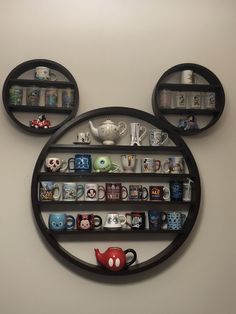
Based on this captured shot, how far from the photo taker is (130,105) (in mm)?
1644

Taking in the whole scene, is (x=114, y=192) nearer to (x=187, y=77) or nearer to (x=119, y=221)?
(x=119, y=221)

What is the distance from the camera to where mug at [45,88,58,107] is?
155cm

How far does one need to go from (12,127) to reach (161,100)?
0.66 m

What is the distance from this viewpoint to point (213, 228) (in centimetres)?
164

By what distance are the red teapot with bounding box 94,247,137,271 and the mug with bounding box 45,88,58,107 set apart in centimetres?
65

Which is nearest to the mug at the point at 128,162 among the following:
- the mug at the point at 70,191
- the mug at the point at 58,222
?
the mug at the point at 70,191

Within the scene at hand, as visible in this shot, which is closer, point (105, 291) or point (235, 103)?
point (105, 291)

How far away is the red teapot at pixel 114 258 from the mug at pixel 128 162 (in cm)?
33

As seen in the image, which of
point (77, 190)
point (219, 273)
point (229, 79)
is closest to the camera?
point (77, 190)

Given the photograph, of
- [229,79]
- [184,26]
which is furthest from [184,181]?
[184,26]

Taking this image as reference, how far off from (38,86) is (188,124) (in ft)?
2.23

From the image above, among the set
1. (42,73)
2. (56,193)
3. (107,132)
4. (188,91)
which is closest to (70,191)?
(56,193)

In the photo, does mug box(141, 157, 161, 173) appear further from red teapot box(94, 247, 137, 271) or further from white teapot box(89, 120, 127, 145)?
red teapot box(94, 247, 137, 271)

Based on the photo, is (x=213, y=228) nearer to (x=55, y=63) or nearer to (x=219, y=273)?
(x=219, y=273)
